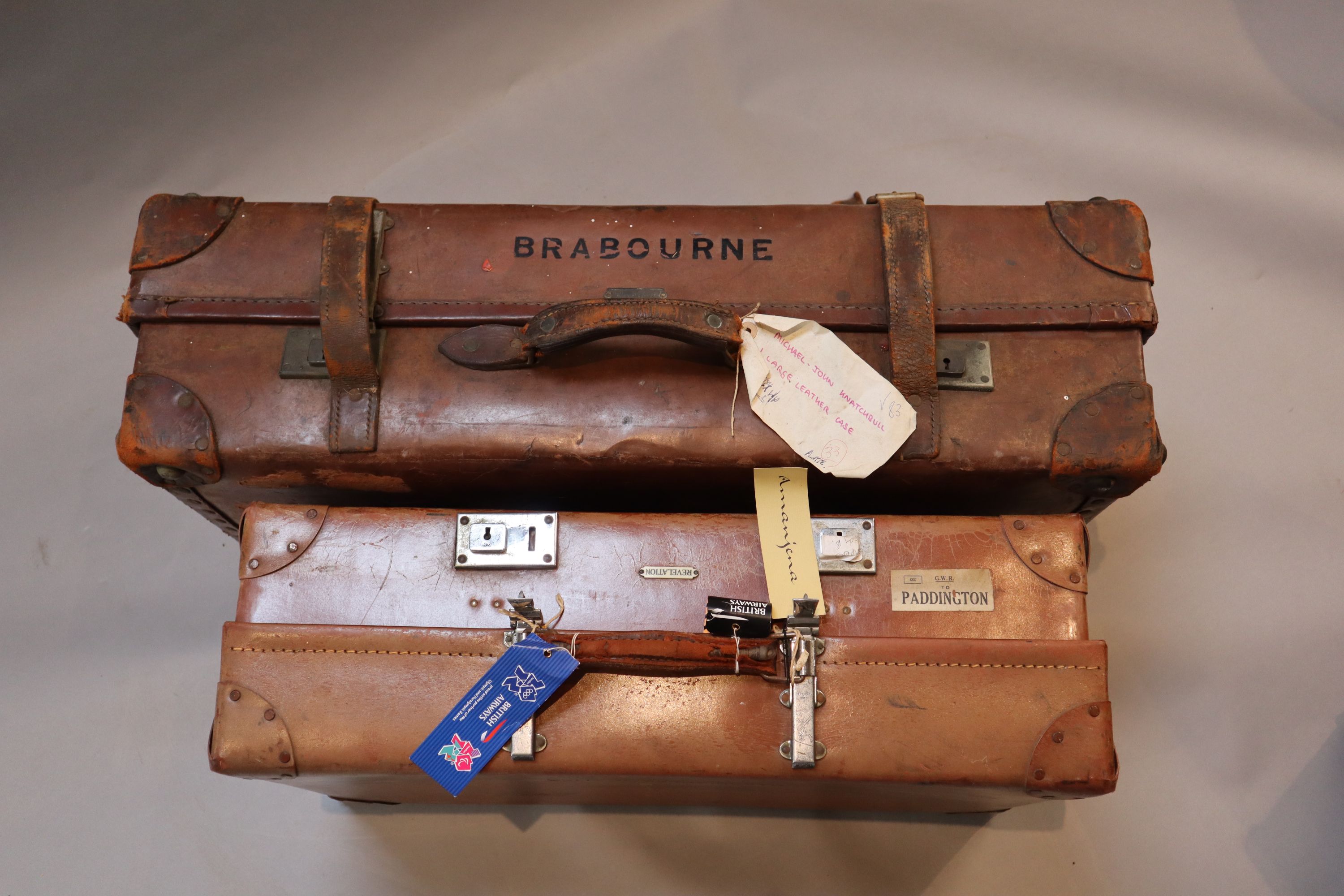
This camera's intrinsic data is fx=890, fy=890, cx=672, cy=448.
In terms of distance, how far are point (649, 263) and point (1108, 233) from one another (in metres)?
0.78

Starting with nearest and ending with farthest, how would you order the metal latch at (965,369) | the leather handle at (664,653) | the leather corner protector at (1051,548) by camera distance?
the leather handle at (664,653), the leather corner protector at (1051,548), the metal latch at (965,369)

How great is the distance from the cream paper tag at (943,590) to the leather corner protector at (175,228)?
1275 millimetres

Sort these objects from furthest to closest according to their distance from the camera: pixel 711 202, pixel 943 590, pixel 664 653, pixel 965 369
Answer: pixel 711 202
pixel 965 369
pixel 943 590
pixel 664 653

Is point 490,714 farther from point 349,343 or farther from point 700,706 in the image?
point 349,343

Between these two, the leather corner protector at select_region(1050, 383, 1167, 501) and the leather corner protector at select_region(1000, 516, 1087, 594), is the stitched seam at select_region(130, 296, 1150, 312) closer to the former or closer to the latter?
the leather corner protector at select_region(1050, 383, 1167, 501)

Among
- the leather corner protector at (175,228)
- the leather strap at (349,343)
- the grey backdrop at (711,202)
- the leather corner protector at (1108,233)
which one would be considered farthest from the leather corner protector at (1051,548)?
the leather corner protector at (175,228)

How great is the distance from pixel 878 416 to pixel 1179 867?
109cm

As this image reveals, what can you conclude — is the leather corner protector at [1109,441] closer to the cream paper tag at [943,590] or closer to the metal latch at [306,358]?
the cream paper tag at [943,590]

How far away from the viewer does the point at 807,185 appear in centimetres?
219

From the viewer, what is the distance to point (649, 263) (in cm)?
153

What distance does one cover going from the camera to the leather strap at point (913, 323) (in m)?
1.42

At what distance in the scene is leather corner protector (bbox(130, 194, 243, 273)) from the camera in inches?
59.3

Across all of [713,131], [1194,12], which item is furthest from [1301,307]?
[713,131]

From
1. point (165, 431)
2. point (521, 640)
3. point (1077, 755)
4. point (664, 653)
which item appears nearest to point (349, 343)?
point (165, 431)
